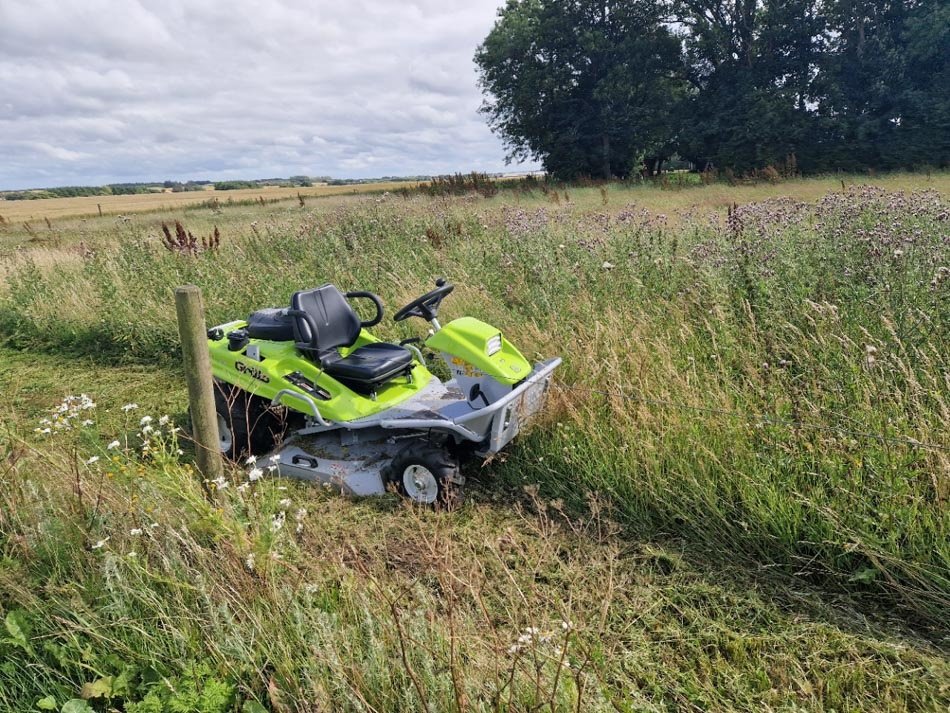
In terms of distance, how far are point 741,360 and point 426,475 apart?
2.15 metres

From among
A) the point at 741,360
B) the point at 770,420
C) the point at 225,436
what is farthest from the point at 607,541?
the point at 225,436

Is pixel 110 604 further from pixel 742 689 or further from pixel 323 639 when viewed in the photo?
pixel 742 689

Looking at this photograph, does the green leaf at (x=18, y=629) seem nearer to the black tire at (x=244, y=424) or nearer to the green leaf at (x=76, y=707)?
the green leaf at (x=76, y=707)

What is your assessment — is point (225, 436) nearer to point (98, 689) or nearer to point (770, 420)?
point (98, 689)

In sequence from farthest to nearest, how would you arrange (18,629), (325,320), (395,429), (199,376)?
1. (325,320)
2. (395,429)
3. (199,376)
4. (18,629)

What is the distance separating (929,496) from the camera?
272 cm

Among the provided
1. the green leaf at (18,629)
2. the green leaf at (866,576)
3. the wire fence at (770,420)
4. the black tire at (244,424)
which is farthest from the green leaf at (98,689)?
the green leaf at (866,576)

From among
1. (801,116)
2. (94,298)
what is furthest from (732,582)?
(801,116)

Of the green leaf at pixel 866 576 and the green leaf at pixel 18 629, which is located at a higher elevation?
the green leaf at pixel 18 629

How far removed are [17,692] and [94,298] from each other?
6.81 meters

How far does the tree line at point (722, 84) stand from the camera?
24391 mm

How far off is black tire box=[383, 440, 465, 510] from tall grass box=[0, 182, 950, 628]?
0.47 meters

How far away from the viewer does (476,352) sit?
3479 millimetres

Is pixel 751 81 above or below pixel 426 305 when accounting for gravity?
above
